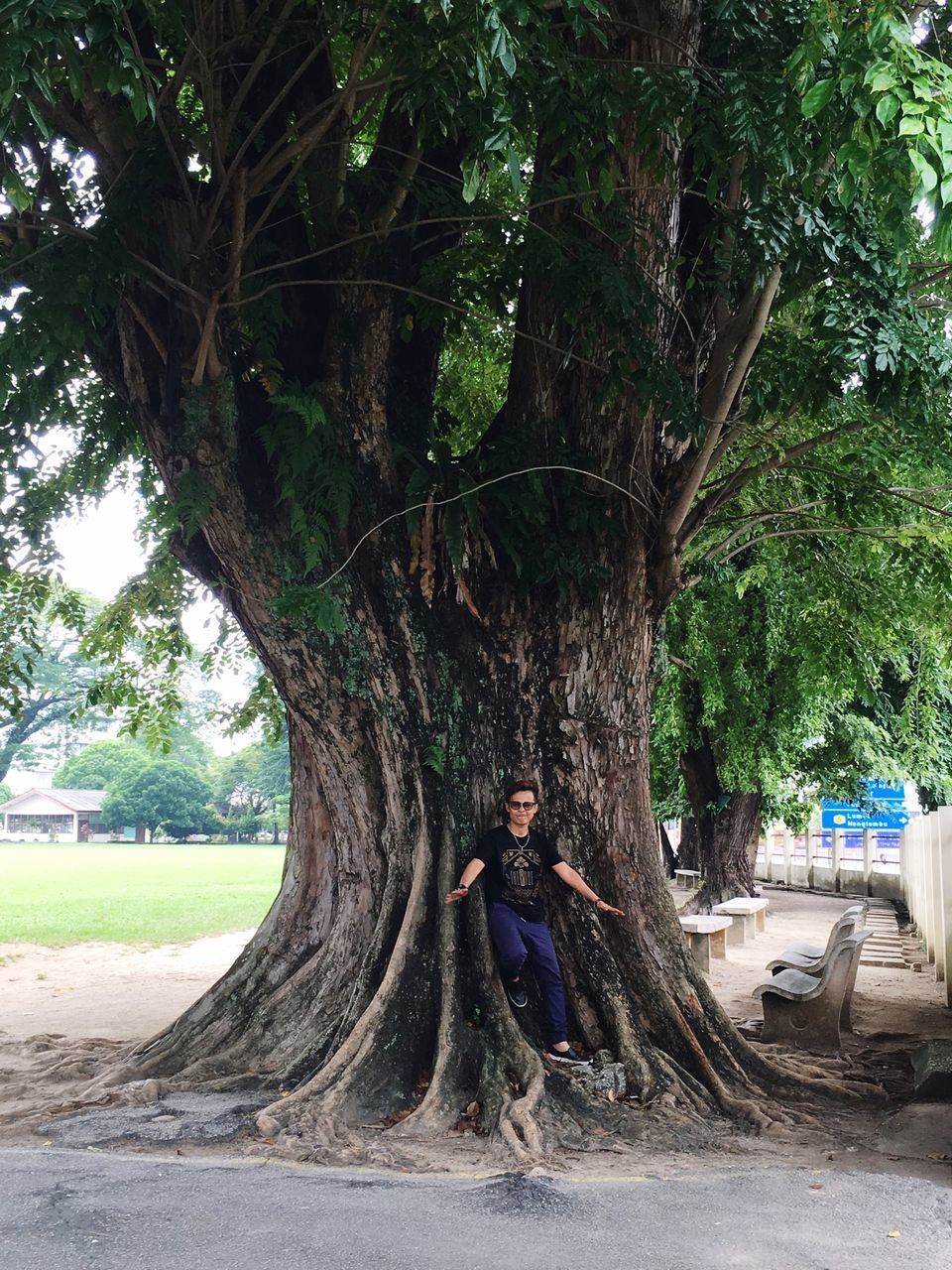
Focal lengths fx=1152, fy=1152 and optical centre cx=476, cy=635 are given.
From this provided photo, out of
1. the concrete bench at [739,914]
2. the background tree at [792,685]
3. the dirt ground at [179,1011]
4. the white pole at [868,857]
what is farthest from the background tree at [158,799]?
the concrete bench at [739,914]

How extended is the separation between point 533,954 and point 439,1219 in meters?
2.58

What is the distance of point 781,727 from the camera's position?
17.4 metres

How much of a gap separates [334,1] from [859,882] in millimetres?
28312

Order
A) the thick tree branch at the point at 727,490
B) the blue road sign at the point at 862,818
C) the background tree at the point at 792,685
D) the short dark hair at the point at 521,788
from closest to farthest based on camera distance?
the short dark hair at the point at 521,788 < the thick tree branch at the point at 727,490 < the background tree at the point at 792,685 < the blue road sign at the point at 862,818

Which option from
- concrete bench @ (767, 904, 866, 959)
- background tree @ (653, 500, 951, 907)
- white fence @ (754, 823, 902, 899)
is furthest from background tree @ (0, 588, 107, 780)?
concrete bench @ (767, 904, 866, 959)

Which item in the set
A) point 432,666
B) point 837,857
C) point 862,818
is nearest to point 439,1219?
point 432,666

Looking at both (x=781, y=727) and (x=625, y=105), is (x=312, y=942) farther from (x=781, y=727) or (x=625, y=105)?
(x=781, y=727)

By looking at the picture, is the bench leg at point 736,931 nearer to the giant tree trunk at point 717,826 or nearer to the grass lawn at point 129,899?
the giant tree trunk at point 717,826

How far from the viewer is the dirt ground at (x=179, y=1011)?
20.1 ft

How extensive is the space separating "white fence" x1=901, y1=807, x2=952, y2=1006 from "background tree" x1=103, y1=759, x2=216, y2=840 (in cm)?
6335

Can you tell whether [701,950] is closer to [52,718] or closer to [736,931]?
[736,931]

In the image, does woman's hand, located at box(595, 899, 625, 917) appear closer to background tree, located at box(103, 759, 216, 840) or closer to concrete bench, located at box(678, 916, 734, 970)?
concrete bench, located at box(678, 916, 734, 970)

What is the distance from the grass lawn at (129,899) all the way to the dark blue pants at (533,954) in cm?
1286

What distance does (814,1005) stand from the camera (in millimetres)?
9195
